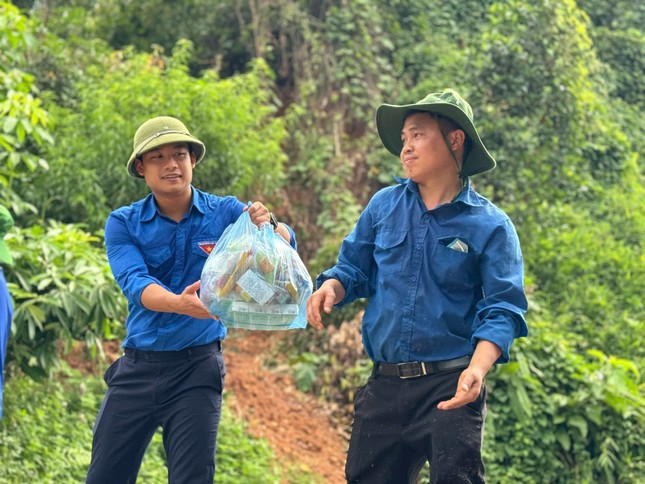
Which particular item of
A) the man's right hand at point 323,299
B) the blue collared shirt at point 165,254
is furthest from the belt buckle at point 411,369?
the blue collared shirt at point 165,254

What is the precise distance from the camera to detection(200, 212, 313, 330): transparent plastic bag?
331 cm

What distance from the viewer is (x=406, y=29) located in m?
12.0

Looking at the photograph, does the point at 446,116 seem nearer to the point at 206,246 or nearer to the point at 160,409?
the point at 206,246

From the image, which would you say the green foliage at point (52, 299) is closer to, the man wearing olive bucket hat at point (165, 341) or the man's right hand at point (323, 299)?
the man wearing olive bucket hat at point (165, 341)

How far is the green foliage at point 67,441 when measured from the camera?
5457mm

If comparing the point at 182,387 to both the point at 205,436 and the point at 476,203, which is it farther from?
the point at 476,203

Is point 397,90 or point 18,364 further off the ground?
point 397,90

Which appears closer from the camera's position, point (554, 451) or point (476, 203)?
point (476, 203)

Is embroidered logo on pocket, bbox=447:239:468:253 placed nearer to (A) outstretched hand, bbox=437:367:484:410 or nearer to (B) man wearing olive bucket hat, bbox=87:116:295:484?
Result: (A) outstretched hand, bbox=437:367:484:410

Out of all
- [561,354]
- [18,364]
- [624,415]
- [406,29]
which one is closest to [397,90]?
[406,29]

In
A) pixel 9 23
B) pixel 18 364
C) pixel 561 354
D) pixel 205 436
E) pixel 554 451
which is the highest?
pixel 9 23

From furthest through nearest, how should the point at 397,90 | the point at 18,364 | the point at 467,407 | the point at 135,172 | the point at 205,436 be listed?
the point at 397,90 → the point at 18,364 → the point at 135,172 → the point at 205,436 → the point at 467,407

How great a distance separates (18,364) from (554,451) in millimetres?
3642

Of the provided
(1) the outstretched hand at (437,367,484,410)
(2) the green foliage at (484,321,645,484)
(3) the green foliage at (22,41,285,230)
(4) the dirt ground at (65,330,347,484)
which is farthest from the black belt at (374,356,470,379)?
(3) the green foliage at (22,41,285,230)
